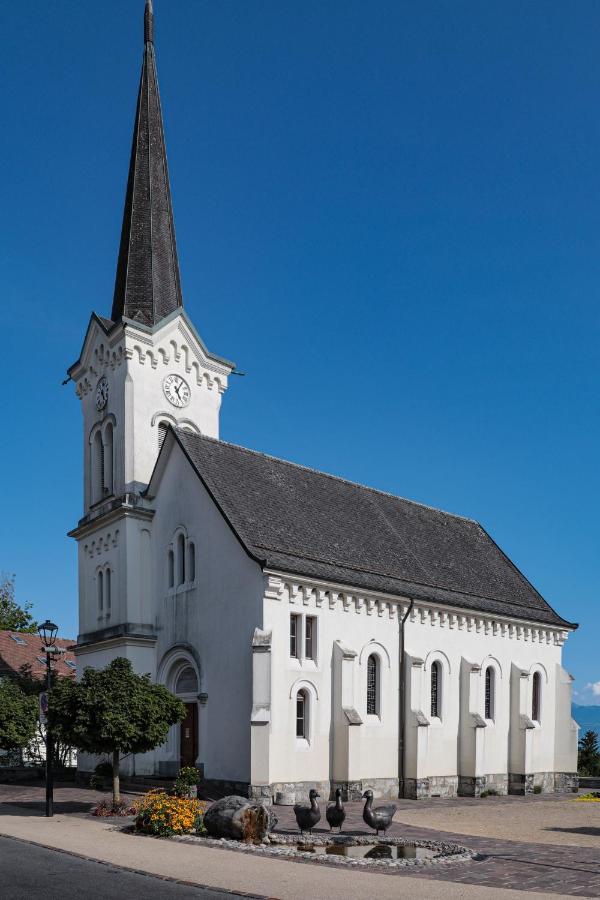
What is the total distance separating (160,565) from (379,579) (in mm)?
8683

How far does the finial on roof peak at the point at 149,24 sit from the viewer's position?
44.3 meters

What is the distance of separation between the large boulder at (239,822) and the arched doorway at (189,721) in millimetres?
11762

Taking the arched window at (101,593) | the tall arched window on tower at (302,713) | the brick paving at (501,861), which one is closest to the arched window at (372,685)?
the tall arched window on tower at (302,713)

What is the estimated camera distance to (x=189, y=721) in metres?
31.7

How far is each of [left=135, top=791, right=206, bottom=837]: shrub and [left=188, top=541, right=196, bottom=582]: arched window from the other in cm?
1279

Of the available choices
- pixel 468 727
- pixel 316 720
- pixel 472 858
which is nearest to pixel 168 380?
pixel 316 720

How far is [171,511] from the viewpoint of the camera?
3428 cm

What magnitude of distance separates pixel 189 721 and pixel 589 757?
3337 cm

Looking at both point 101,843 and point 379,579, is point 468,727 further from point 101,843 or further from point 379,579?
point 101,843

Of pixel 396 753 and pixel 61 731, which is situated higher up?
pixel 61 731

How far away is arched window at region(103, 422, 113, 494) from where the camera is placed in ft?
122

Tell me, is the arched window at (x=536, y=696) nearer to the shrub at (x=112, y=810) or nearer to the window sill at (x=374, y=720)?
the window sill at (x=374, y=720)

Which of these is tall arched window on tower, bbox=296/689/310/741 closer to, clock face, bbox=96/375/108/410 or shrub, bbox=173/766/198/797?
shrub, bbox=173/766/198/797

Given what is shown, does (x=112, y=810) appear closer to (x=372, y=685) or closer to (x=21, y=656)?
(x=372, y=685)
